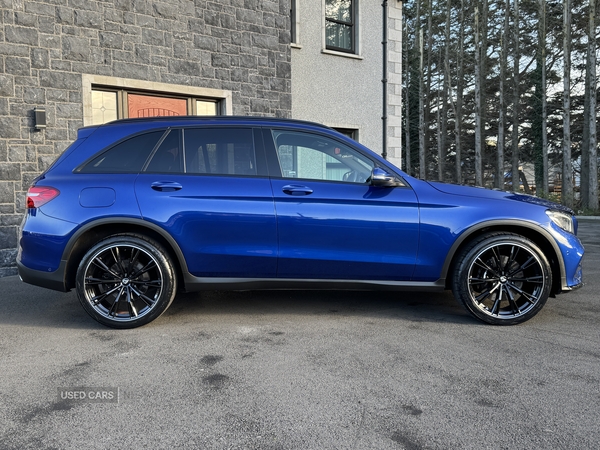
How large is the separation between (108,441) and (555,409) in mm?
2306

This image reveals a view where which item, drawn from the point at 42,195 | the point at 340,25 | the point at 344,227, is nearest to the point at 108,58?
the point at 42,195

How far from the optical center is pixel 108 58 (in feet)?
26.4

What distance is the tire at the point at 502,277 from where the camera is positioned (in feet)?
13.7

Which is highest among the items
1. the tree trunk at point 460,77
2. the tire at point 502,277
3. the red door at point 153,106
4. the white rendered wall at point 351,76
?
the tree trunk at point 460,77

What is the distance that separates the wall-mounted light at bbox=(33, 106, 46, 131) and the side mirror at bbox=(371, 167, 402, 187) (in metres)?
5.55

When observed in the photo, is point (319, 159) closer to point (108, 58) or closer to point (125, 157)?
point (125, 157)

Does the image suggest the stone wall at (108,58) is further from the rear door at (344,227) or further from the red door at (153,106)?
the rear door at (344,227)

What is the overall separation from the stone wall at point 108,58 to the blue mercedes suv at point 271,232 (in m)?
3.66

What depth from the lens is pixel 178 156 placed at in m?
4.34

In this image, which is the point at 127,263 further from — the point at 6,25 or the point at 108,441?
the point at 6,25

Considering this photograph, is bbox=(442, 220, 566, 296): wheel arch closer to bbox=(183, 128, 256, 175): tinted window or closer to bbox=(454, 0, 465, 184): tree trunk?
bbox=(183, 128, 256, 175): tinted window

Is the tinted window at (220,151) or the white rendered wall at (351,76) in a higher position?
the white rendered wall at (351,76)

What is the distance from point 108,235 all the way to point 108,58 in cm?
490

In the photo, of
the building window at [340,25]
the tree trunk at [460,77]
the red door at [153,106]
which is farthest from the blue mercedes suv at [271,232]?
the tree trunk at [460,77]
